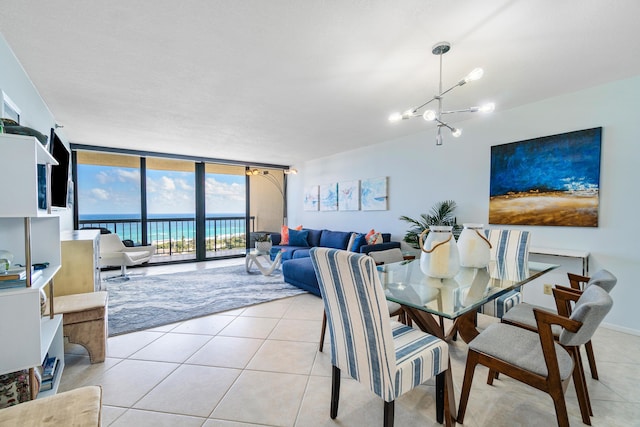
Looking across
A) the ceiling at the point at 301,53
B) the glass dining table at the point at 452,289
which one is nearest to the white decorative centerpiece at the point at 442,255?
the glass dining table at the point at 452,289

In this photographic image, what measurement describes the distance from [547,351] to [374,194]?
150 inches

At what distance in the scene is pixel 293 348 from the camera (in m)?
2.27

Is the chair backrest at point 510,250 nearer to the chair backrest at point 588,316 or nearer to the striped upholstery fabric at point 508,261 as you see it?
the striped upholstery fabric at point 508,261

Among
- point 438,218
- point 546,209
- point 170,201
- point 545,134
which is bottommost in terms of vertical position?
point 438,218

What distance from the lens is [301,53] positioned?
2.03 meters

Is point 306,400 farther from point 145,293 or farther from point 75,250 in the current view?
point 145,293

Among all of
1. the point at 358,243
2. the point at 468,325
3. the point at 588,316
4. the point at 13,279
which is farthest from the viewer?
the point at 358,243

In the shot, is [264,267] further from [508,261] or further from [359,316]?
[359,316]

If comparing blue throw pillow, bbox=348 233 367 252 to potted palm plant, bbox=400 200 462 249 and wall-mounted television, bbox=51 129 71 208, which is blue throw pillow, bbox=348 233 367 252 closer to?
potted palm plant, bbox=400 200 462 249

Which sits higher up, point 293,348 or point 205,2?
point 205,2

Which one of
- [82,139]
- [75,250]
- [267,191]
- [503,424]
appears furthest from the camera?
[267,191]

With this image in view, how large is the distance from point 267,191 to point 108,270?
4.00m

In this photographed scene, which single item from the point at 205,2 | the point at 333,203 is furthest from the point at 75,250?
the point at 333,203

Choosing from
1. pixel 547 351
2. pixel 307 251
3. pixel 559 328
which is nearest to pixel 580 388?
pixel 559 328
